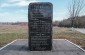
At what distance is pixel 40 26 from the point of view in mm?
14633

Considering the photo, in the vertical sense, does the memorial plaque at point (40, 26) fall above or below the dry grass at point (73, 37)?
above

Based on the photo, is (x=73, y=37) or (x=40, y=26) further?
(x=73, y=37)

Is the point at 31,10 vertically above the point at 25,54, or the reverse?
the point at 31,10

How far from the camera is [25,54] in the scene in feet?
43.3

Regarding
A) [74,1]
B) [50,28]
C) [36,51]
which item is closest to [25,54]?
[36,51]

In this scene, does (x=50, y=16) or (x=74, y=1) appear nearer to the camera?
(x=50, y=16)

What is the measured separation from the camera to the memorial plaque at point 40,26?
14430 mm

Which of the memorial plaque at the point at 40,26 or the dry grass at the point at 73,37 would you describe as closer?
the memorial plaque at the point at 40,26

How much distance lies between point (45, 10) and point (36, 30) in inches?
43.0

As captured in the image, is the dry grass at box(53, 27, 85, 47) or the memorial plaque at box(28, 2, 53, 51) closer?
the memorial plaque at box(28, 2, 53, 51)

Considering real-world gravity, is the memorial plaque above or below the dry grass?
above

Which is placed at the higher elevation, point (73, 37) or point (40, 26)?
point (40, 26)

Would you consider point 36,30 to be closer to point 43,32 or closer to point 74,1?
point 43,32

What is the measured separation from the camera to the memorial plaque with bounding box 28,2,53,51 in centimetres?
1443
